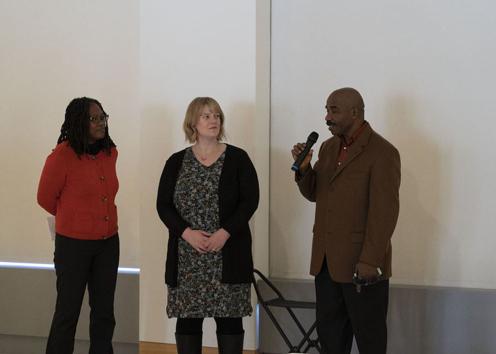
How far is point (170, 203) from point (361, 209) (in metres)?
1.07

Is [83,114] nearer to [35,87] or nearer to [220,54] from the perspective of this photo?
[220,54]

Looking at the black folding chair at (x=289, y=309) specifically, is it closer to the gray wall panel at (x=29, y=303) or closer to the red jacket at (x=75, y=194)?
the red jacket at (x=75, y=194)

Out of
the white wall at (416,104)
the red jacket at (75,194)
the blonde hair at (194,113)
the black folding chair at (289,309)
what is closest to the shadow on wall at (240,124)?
the white wall at (416,104)

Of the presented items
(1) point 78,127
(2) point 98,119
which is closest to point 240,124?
(2) point 98,119

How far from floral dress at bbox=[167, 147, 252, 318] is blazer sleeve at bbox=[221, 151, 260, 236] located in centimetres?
9

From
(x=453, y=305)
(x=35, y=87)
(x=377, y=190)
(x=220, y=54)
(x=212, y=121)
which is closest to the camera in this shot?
(x=377, y=190)

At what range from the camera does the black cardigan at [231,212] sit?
378 cm

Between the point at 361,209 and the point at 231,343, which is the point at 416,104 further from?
the point at 231,343

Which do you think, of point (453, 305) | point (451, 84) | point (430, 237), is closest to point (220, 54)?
point (451, 84)

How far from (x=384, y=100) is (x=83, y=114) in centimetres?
190

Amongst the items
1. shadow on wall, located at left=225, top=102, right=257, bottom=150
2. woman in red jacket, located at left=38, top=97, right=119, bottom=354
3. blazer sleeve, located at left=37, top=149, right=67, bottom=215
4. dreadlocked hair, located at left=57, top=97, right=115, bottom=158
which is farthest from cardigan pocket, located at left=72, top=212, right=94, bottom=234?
shadow on wall, located at left=225, top=102, right=257, bottom=150

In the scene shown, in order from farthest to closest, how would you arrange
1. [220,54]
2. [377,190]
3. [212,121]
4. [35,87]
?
[35,87] < [220,54] < [212,121] < [377,190]

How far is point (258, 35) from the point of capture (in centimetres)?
454

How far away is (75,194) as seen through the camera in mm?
3912
